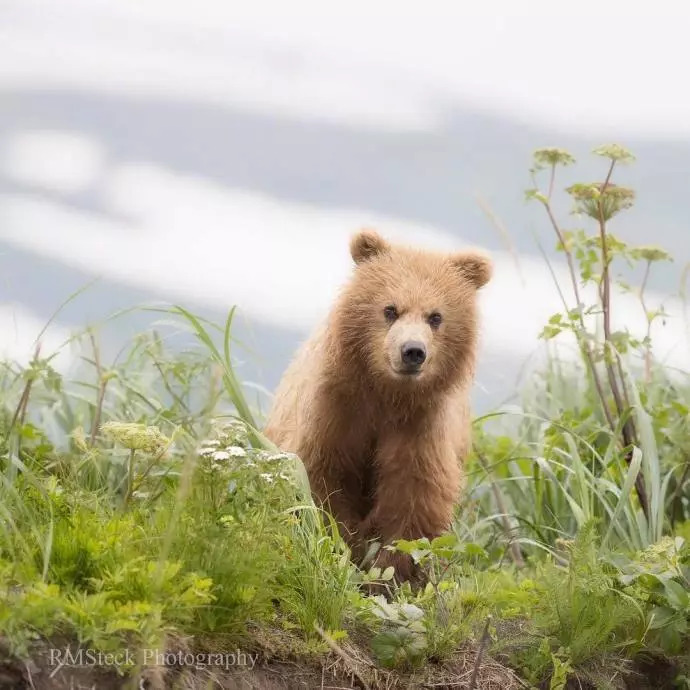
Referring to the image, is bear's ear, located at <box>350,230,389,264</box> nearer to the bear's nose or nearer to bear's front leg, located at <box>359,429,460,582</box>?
the bear's nose

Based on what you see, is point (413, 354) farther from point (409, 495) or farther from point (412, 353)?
point (409, 495)

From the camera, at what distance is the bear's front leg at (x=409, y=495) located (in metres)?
4.91

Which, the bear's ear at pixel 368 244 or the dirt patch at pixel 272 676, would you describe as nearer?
the dirt patch at pixel 272 676

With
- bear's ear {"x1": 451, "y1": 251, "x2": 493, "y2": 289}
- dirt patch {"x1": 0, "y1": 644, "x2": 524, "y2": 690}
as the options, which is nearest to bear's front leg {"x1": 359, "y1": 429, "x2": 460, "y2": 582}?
bear's ear {"x1": 451, "y1": 251, "x2": 493, "y2": 289}

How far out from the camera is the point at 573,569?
426cm

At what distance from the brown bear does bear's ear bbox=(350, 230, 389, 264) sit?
0.11 metres

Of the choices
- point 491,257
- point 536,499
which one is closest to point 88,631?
point 491,257

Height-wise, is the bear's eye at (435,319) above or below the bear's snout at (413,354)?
above

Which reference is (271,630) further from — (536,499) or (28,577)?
(536,499)

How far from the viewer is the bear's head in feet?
16.0

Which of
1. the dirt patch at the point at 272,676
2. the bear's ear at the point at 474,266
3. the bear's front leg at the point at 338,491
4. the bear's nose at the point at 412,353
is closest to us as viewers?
the dirt patch at the point at 272,676

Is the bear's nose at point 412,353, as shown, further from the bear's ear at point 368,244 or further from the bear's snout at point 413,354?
the bear's ear at point 368,244

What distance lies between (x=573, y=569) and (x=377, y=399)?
45.9 inches

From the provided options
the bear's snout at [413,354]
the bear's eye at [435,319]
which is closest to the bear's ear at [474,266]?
the bear's eye at [435,319]
